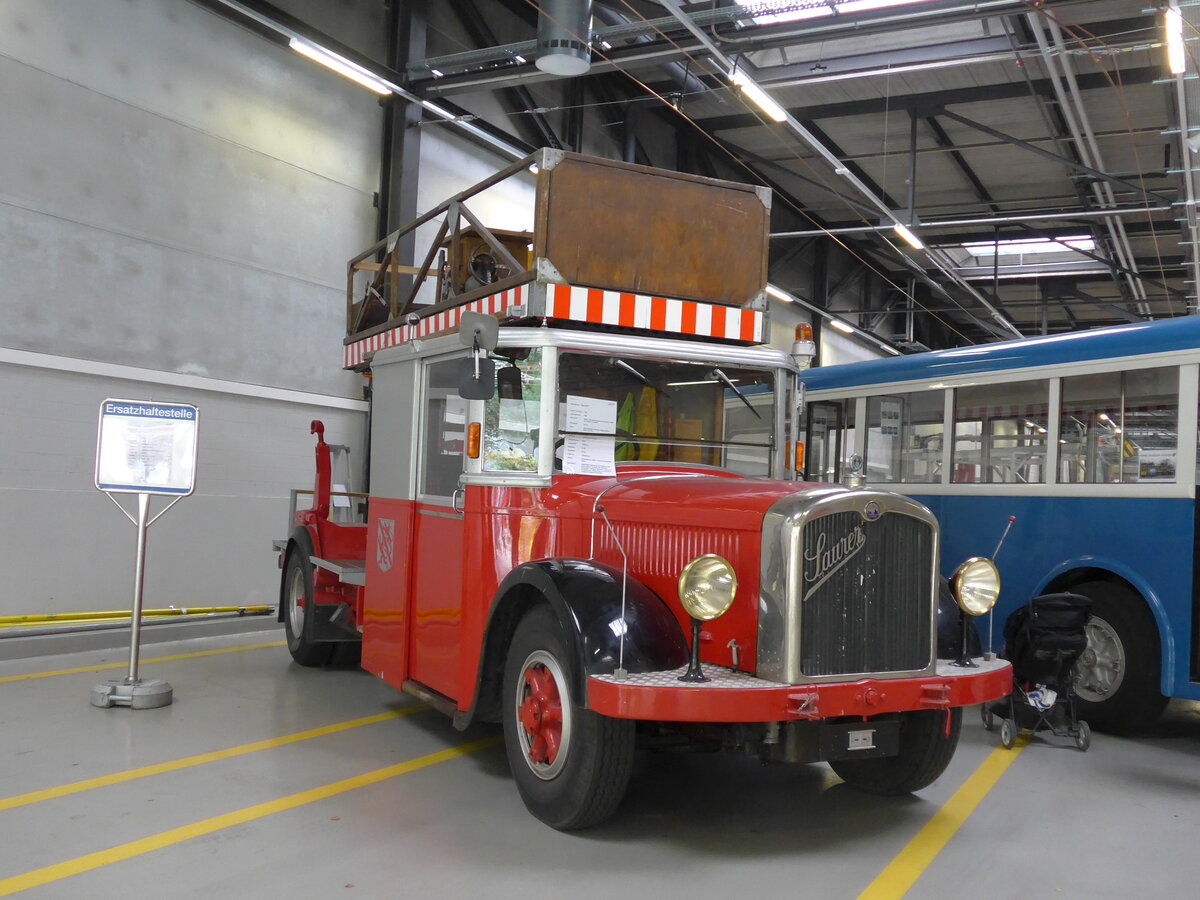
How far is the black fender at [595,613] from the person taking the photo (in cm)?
396

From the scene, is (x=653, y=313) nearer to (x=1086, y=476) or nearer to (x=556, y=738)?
(x=556, y=738)

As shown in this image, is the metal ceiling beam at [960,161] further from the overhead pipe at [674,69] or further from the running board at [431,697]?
the running board at [431,697]

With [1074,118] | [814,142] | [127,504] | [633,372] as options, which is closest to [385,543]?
[633,372]

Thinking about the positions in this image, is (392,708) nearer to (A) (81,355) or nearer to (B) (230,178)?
(A) (81,355)

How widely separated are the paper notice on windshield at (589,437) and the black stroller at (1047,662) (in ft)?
10.00

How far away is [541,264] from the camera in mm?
5004

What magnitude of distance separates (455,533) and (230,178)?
21.0 ft

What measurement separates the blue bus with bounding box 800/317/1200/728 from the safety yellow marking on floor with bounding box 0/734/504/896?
4.20 metres

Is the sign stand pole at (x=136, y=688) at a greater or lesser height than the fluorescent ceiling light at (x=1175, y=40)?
lesser

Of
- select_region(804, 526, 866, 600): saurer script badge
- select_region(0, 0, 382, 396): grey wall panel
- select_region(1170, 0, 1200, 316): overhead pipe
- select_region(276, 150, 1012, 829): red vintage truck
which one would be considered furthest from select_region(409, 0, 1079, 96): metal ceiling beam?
select_region(804, 526, 866, 600): saurer script badge

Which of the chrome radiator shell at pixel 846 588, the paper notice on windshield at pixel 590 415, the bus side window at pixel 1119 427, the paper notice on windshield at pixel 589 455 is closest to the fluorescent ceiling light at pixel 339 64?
the paper notice on windshield at pixel 590 415

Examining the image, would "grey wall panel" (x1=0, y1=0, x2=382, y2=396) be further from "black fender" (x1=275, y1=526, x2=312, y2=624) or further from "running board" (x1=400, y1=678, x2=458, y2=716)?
"running board" (x1=400, y1=678, x2=458, y2=716)

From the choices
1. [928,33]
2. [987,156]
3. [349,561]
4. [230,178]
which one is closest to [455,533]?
[349,561]

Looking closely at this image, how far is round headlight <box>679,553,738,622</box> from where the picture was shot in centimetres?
380
